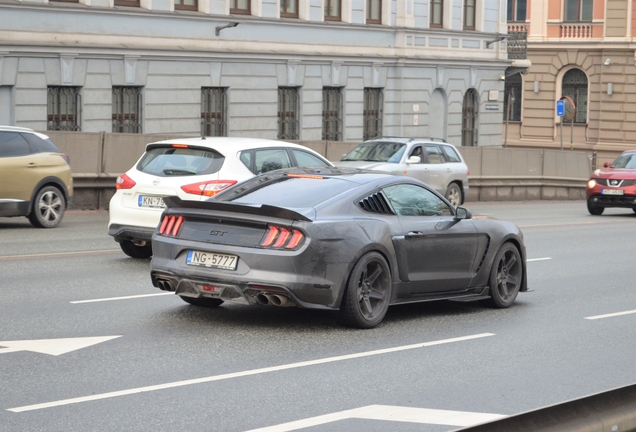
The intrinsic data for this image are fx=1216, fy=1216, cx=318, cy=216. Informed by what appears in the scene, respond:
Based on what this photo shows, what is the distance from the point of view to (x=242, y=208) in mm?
9734

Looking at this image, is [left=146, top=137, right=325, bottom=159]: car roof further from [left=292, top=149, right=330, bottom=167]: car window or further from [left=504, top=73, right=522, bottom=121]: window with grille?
[left=504, top=73, right=522, bottom=121]: window with grille

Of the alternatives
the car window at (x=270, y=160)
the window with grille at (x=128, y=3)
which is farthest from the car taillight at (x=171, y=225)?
the window with grille at (x=128, y=3)

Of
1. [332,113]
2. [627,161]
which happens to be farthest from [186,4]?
[627,161]

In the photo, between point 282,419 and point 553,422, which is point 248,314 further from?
point 553,422

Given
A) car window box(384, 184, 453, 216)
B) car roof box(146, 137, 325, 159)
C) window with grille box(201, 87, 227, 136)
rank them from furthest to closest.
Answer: window with grille box(201, 87, 227, 136), car roof box(146, 137, 325, 159), car window box(384, 184, 453, 216)

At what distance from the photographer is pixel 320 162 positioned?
15.9 metres

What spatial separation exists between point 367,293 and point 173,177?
4679 millimetres

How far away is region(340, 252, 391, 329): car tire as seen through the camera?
973 centimetres

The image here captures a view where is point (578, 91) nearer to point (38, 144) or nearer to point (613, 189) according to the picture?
point (613, 189)

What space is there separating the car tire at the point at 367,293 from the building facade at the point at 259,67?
62.5 feet

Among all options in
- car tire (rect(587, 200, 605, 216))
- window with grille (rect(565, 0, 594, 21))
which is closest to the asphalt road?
car tire (rect(587, 200, 605, 216))

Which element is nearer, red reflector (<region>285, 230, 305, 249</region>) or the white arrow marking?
the white arrow marking

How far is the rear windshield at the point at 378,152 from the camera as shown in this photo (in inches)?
1017

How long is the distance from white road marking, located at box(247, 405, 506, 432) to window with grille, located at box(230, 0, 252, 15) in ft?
90.4
